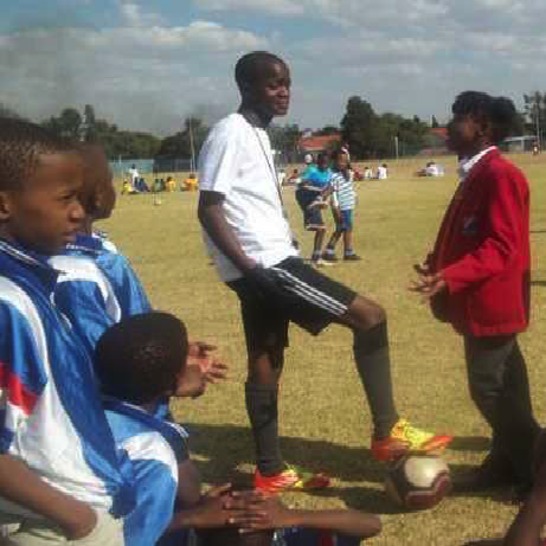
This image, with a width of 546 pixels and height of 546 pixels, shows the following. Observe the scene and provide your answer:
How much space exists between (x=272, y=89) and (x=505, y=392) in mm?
1779

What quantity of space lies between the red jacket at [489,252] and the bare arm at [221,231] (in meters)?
0.94

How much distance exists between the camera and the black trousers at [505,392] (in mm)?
4297

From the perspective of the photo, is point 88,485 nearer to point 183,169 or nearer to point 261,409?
point 261,409

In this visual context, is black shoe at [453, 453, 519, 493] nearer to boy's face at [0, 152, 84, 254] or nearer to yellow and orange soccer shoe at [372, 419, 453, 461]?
yellow and orange soccer shoe at [372, 419, 453, 461]

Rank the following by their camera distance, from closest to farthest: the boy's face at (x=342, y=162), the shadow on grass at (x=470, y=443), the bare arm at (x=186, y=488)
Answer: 1. the bare arm at (x=186, y=488)
2. the shadow on grass at (x=470, y=443)
3. the boy's face at (x=342, y=162)

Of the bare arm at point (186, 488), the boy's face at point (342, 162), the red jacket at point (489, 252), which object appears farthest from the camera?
the boy's face at point (342, 162)

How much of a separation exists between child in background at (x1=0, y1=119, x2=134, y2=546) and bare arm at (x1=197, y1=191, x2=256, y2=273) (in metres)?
2.08

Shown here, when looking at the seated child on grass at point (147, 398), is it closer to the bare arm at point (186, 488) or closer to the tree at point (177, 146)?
the bare arm at point (186, 488)

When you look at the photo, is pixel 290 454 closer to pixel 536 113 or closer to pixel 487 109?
pixel 487 109

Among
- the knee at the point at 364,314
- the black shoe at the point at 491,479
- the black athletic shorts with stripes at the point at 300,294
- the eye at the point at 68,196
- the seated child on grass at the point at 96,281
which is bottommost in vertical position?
the black shoe at the point at 491,479

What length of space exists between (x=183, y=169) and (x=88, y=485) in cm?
7890

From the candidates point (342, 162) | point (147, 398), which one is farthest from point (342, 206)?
point (147, 398)

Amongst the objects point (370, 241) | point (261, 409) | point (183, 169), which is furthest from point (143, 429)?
point (183, 169)

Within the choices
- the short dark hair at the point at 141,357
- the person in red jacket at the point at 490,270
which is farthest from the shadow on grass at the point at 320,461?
the short dark hair at the point at 141,357
